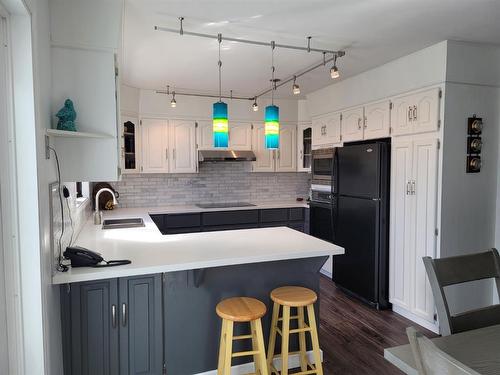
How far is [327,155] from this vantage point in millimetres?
4117

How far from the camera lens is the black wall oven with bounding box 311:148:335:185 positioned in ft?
13.4

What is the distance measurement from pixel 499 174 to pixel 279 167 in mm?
2730

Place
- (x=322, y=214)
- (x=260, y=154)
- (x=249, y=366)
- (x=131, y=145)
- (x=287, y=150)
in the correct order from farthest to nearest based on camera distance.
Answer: (x=287, y=150), (x=260, y=154), (x=131, y=145), (x=322, y=214), (x=249, y=366)

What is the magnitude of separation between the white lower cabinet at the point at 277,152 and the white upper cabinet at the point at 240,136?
0.08m

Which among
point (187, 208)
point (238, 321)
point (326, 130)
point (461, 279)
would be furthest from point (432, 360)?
point (187, 208)

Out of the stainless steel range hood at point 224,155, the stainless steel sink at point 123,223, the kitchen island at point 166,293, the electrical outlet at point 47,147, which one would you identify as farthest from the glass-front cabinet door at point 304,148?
the electrical outlet at point 47,147

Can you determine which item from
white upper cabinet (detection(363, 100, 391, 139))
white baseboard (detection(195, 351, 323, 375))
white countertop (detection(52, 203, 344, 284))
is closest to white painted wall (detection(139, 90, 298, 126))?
white upper cabinet (detection(363, 100, 391, 139))

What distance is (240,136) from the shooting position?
493 cm

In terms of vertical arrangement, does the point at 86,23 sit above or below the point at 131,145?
above

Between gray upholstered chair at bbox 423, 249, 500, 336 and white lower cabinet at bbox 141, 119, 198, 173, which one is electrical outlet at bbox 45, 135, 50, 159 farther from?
white lower cabinet at bbox 141, 119, 198, 173

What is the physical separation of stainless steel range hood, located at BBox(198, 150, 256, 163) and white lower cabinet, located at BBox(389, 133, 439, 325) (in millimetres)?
2055

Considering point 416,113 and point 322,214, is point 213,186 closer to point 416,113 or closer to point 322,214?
point 322,214

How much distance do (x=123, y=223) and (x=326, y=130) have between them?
8.45ft

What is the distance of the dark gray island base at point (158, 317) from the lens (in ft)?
6.48
